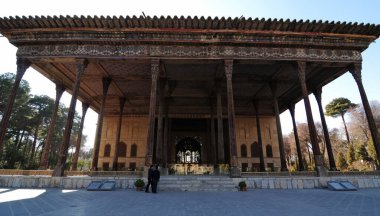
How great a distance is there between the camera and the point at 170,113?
22.3 metres

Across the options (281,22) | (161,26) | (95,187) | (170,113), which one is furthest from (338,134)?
(95,187)

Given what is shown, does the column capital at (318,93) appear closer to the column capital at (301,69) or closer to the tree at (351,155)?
the column capital at (301,69)

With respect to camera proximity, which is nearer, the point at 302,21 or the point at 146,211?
the point at 146,211

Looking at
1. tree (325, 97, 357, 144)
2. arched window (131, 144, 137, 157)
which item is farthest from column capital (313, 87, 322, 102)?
tree (325, 97, 357, 144)

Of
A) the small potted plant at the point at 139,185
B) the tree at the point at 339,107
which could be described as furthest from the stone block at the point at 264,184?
the tree at the point at 339,107

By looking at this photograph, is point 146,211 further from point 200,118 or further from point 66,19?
point 200,118

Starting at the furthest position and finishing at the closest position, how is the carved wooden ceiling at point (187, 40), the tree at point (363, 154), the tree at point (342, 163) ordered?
1. the tree at point (342, 163)
2. the tree at point (363, 154)
3. the carved wooden ceiling at point (187, 40)

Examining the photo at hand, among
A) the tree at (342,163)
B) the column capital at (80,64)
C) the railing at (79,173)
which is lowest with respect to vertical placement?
the railing at (79,173)

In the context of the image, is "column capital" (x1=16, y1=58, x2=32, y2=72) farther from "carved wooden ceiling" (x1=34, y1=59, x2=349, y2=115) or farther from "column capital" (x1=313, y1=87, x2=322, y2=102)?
"column capital" (x1=313, y1=87, x2=322, y2=102)

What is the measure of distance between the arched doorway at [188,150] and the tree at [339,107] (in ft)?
92.6

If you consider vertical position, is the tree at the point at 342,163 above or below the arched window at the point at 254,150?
below

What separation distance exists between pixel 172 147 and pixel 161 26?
49.6 ft

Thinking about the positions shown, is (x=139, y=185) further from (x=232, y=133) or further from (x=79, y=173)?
(x=232, y=133)

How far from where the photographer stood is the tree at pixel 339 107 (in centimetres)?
3641
